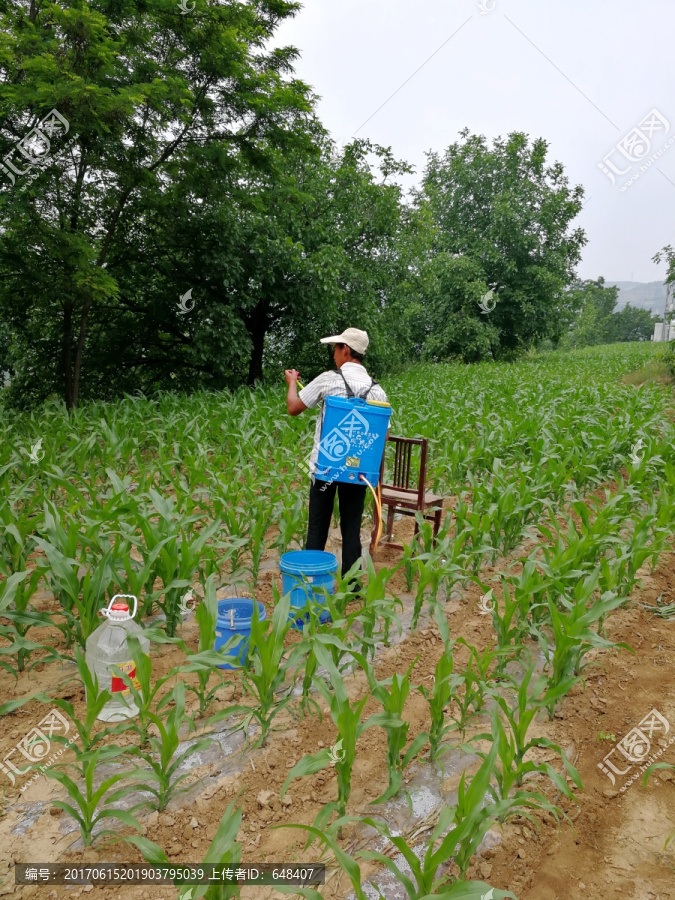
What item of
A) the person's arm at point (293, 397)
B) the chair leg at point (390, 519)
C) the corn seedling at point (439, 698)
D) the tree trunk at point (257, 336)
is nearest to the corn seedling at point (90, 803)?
the corn seedling at point (439, 698)

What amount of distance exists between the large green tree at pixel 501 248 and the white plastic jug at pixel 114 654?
22.8 metres

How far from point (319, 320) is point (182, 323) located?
9.04 feet

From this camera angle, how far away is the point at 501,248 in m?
26.0

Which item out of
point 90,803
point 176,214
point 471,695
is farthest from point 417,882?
point 176,214

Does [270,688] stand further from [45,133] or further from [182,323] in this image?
[182,323]

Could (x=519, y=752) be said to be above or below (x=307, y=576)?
below

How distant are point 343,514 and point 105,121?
20.3ft

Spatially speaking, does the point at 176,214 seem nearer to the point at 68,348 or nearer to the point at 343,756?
the point at 68,348

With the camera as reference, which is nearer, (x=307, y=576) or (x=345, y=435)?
(x=307, y=576)

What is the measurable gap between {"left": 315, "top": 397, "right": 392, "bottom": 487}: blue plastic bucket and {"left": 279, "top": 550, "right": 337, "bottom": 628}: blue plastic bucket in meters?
0.43

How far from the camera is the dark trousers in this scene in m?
3.39

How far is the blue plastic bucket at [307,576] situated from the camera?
2.96m

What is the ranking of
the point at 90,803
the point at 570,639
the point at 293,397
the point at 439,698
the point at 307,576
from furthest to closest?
the point at 293,397
the point at 307,576
the point at 570,639
the point at 439,698
the point at 90,803

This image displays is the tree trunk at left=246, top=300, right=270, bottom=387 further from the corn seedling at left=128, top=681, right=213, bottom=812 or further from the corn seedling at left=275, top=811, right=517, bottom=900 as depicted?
the corn seedling at left=275, top=811, right=517, bottom=900
